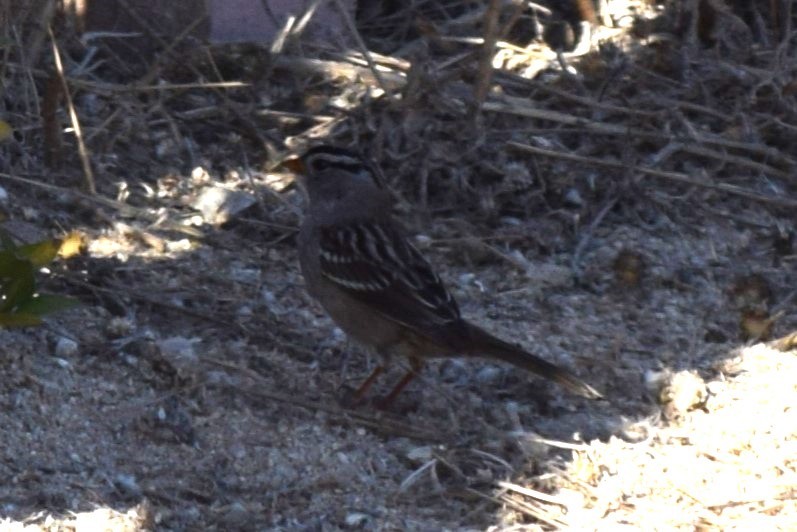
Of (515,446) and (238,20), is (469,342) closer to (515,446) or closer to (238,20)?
(515,446)

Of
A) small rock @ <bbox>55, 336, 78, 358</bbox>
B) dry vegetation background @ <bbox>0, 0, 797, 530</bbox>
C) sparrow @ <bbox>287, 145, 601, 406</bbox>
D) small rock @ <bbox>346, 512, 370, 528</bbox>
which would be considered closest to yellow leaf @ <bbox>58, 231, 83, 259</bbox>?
dry vegetation background @ <bbox>0, 0, 797, 530</bbox>

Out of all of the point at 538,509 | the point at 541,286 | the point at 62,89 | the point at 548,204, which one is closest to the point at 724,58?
the point at 548,204

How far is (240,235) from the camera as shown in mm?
6195

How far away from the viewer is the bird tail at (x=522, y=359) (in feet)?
16.6

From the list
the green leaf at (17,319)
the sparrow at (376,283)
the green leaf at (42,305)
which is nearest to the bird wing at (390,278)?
the sparrow at (376,283)

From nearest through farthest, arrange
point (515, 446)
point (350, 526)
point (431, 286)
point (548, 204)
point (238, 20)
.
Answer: point (350, 526)
point (515, 446)
point (431, 286)
point (548, 204)
point (238, 20)

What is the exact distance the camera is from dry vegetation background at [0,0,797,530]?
15.2ft

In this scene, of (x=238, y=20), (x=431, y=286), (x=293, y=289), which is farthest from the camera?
(x=238, y=20)

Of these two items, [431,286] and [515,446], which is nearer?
[515,446]

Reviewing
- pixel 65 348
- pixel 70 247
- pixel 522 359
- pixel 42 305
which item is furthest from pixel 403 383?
pixel 42 305

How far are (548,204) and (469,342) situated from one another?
1609 millimetres

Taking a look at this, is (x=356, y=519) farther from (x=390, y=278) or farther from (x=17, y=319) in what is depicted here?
(x=390, y=278)

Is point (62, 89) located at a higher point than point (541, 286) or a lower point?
higher

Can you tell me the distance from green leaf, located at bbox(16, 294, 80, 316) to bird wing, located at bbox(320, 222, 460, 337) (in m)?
1.16
